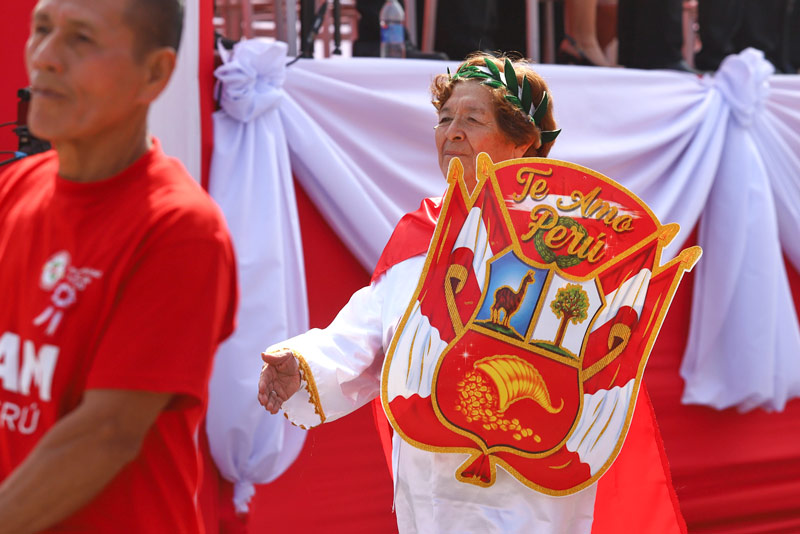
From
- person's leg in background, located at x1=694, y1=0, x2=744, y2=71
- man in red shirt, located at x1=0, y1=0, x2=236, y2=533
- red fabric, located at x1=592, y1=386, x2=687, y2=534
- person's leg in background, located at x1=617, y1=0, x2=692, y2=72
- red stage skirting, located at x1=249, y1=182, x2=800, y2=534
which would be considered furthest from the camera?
person's leg in background, located at x1=694, y1=0, x2=744, y2=71

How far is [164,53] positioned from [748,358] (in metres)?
3.27

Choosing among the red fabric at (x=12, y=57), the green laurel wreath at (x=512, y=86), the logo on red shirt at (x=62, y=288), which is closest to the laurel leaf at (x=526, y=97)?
the green laurel wreath at (x=512, y=86)

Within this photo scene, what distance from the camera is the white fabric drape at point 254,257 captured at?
309cm

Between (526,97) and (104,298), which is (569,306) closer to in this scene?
(526,97)

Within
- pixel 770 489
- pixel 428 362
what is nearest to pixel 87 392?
pixel 428 362

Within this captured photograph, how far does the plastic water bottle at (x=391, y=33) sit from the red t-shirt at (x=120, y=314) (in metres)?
2.60

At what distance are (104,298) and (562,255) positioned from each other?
120cm

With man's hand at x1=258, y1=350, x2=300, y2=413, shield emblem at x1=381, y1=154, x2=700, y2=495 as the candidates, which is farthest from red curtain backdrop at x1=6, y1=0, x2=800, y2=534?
shield emblem at x1=381, y1=154, x2=700, y2=495

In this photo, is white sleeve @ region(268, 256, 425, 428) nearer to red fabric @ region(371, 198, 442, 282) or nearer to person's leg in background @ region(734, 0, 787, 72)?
red fabric @ region(371, 198, 442, 282)

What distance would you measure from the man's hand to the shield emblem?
22 cm

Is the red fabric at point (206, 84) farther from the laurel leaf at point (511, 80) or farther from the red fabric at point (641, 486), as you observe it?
the red fabric at point (641, 486)

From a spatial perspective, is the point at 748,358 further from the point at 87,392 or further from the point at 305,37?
the point at 87,392

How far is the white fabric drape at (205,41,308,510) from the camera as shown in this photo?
3090 millimetres

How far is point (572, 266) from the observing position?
2105 mm
